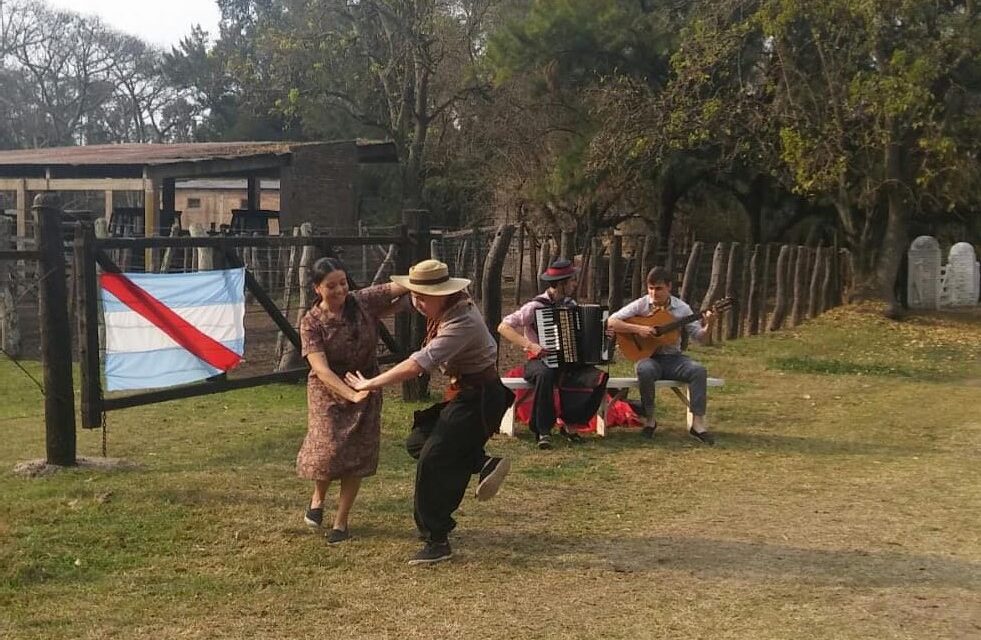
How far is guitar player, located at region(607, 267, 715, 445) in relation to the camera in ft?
29.5

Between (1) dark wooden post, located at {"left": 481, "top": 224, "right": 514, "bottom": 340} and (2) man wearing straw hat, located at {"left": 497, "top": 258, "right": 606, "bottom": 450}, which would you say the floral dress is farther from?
(1) dark wooden post, located at {"left": 481, "top": 224, "right": 514, "bottom": 340}

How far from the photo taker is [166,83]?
2333 inches

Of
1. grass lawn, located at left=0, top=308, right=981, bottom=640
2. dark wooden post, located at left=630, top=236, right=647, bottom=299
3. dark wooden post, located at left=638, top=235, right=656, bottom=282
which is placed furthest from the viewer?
dark wooden post, located at left=630, top=236, right=647, bottom=299

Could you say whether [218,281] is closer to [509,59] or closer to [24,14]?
[509,59]

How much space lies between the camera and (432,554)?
548cm

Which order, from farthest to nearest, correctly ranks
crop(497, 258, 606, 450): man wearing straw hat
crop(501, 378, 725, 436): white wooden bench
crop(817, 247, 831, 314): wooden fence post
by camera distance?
crop(817, 247, 831, 314): wooden fence post, crop(501, 378, 725, 436): white wooden bench, crop(497, 258, 606, 450): man wearing straw hat

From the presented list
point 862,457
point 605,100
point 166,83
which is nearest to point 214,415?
point 862,457

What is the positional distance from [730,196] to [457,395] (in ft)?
82.6

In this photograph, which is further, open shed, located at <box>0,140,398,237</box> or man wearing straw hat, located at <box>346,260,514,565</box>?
open shed, located at <box>0,140,398,237</box>

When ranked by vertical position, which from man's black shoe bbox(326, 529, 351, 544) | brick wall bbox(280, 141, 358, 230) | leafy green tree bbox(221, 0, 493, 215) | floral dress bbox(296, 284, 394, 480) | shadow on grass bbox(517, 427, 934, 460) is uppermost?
leafy green tree bbox(221, 0, 493, 215)

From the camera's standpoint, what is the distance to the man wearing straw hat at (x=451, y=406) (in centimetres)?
546

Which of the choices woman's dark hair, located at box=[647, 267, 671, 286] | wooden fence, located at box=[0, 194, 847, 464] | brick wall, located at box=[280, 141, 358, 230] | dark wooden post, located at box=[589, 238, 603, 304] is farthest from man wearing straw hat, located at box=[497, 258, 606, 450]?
brick wall, located at box=[280, 141, 358, 230]

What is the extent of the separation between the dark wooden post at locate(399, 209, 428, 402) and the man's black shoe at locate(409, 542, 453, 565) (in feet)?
13.8

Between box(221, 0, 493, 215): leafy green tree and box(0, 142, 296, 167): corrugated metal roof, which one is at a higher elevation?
box(221, 0, 493, 215): leafy green tree
